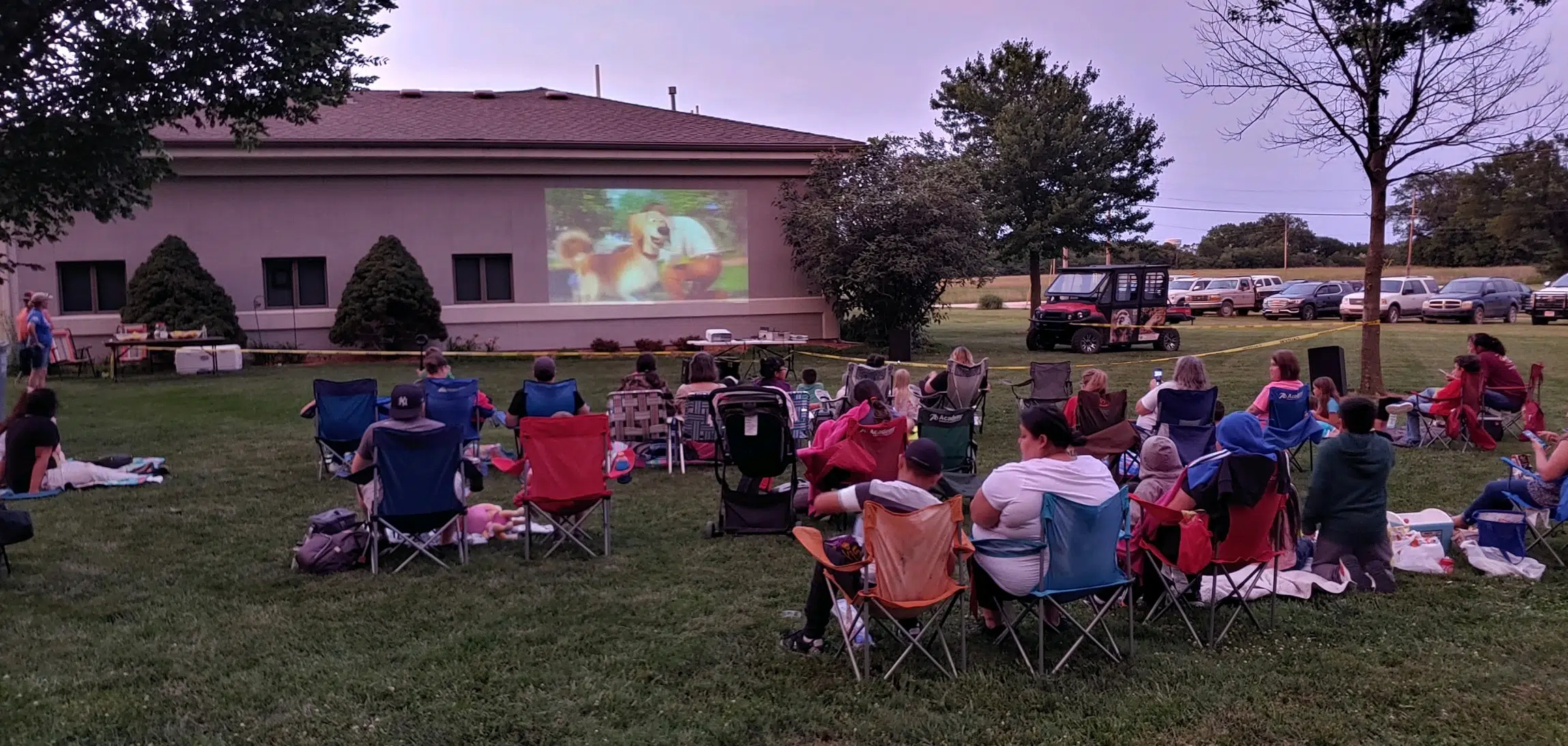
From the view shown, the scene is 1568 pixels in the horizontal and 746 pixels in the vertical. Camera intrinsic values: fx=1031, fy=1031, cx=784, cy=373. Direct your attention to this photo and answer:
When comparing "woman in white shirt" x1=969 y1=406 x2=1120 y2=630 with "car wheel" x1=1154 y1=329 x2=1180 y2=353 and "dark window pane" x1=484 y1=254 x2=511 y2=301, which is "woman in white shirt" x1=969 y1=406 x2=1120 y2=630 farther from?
"car wheel" x1=1154 y1=329 x2=1180 y2=353

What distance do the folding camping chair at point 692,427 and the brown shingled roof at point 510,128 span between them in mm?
11783

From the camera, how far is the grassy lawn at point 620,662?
3.80 m

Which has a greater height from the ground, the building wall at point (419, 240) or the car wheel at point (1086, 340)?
the building wall at point (419, 240)

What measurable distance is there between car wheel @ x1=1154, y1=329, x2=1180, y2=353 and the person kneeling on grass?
1792cm

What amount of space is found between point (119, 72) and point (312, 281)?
28.3ft

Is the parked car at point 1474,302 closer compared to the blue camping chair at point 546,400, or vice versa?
the blue camping chair at point 546,400

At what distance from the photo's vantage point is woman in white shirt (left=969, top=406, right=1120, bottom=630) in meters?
4.22

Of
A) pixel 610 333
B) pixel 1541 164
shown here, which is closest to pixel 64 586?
pixel 610 333

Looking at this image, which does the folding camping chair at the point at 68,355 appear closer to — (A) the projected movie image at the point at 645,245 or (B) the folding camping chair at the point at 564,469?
(A) the projected movie image at the point at 645,245

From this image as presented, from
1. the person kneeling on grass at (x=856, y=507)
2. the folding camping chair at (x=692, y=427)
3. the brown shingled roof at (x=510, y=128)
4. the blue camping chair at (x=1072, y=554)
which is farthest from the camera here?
the brown shingled roof at (x=510, y=128)

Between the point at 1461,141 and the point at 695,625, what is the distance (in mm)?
10742

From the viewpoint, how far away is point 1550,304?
93.0 ft

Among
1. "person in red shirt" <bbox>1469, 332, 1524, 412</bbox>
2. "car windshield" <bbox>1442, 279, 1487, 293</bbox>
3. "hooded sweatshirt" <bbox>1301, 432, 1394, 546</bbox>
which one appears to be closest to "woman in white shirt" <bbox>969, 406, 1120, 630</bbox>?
"hooded sweatshirt" <bbox>1301, 432, 1394, 546</bbox>

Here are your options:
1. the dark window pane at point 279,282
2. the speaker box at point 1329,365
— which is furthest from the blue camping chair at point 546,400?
the dark window pane at point 279,282
